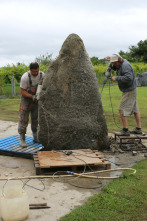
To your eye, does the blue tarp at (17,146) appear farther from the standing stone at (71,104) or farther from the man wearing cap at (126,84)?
the man wearing cap at (126,84)

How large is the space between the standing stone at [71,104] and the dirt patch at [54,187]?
0.64m

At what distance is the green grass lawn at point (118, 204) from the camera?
11.2 ft

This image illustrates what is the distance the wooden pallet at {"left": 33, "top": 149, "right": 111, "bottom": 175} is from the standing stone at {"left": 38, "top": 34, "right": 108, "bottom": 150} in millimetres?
482

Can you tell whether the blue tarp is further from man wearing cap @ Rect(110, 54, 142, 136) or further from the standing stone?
man wearing cap @ Rect(110, 54, 142, 136)

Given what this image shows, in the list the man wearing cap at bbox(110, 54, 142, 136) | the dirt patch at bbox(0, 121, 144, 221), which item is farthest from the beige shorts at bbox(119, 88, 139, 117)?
the dirt patch at bbox(0, 121, 144, 221)

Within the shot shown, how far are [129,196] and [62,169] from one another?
1.56m

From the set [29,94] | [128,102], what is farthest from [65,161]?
[128,102]

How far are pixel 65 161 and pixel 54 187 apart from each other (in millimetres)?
799

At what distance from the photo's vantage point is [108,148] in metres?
6.57

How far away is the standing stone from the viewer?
6027 millimetres

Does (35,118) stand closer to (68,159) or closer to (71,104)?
(71,104)

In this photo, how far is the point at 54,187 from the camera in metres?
4.35

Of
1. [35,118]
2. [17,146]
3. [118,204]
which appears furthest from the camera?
[35,118]

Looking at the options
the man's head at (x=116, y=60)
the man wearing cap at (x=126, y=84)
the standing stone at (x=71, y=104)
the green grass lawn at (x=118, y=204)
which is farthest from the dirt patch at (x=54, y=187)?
the man's head at (x=116, y=60)
